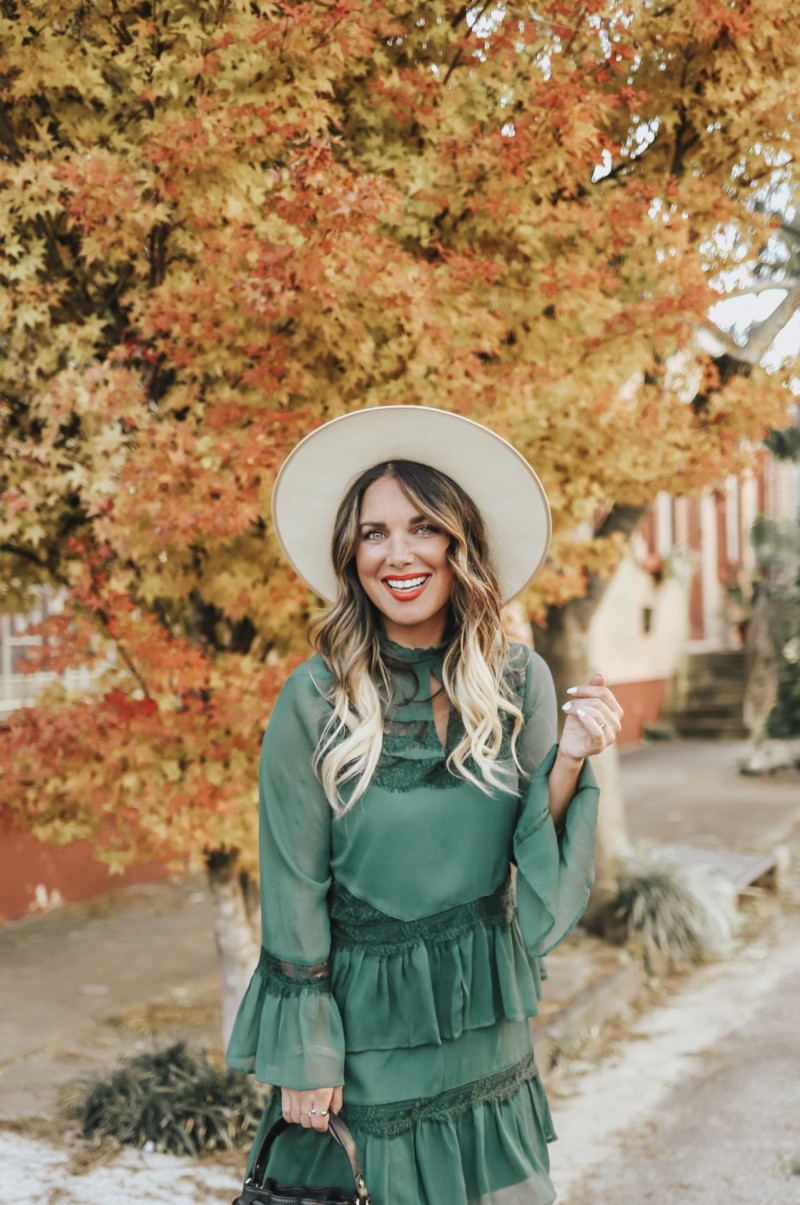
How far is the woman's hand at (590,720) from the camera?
2166 mm

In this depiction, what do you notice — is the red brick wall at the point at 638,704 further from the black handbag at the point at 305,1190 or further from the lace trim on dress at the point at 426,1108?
the black handbag at the point at 305,1190

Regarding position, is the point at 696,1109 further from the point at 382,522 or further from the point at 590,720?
the point at 382,522

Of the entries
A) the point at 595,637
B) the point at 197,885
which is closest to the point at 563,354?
the point at 197,885

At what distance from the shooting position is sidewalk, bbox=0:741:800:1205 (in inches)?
148

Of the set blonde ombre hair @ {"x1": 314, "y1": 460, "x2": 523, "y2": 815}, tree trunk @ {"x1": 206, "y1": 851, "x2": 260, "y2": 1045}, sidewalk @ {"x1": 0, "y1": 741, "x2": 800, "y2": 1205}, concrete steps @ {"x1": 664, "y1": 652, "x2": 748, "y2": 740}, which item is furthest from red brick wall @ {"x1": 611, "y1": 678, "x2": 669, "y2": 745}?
blonde ombre hair @ {"x1": 314, "y1": 460, "x2": 523, "y2": 815}

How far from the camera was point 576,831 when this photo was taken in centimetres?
224

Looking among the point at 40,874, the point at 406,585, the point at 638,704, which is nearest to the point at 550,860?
the point at 406,585

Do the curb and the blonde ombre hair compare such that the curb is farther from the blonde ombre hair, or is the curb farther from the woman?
the blonde ombre hair

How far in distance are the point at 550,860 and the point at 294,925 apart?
1.61ft

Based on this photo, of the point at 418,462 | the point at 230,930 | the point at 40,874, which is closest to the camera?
the point at 418,462

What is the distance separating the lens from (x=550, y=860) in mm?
2213

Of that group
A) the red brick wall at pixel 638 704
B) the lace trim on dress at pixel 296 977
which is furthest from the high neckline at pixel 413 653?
the red brick wall at pixel 638 704

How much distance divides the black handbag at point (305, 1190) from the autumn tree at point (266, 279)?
1.53 meters

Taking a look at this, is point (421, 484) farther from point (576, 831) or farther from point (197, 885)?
point (197, 885)
